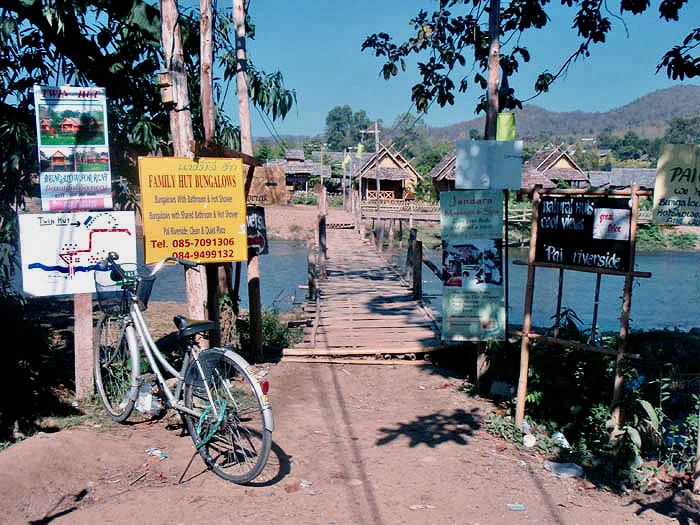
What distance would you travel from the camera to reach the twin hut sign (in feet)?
14.8

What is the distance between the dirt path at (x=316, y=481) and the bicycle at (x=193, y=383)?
173 millimetres

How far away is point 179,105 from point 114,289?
1.55 m

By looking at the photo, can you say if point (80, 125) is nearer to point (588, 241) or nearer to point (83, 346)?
point (83, 346)

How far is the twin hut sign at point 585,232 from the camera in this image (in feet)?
14.8

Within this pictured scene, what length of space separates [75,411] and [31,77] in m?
4.59

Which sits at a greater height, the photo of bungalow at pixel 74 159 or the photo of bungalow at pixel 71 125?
the photo of bungalow at pixel 71 125

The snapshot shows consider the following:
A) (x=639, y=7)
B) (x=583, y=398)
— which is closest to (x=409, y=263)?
(x=639, y=7)

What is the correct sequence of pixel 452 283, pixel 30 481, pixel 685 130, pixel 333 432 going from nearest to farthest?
pixel 30 481 → pixel 333 432 → pixel 452 283 → pixel 685 130

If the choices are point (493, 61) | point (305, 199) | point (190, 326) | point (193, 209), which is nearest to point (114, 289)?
point (193, 209)

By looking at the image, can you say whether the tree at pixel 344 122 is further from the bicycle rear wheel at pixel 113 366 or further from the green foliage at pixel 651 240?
the bicycle rear wheel at pixel 113 366

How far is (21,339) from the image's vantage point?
608cm

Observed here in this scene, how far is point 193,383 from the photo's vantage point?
395cm

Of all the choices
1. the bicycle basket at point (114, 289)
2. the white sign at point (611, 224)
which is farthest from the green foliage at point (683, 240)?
the bicycle basket at point (114, 289)

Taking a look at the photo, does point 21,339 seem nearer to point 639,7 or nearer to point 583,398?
point 583,398
